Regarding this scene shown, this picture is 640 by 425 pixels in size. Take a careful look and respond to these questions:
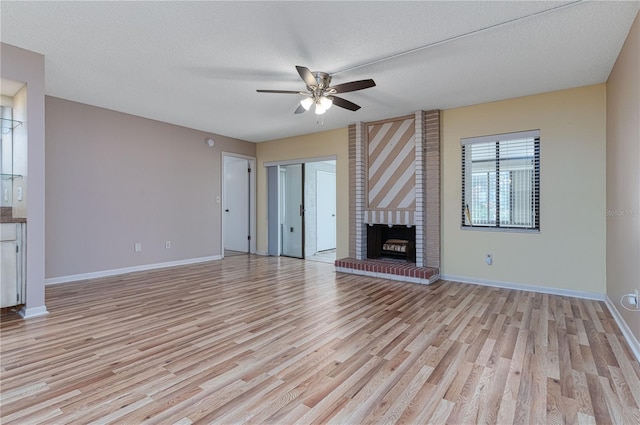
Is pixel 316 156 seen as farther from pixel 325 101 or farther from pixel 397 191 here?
pixel 325 101

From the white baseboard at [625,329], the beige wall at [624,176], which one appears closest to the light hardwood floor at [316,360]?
the white baseboard at [625,329]

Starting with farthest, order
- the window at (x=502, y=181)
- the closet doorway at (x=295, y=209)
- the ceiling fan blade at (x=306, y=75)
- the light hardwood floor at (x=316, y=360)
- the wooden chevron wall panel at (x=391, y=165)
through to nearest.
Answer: the closet doorway at (x=295, y=209) < the wooden chevron wall panel at (x=391, y=165) < the window at (x=502, y=181) < the ceiling fan blade at (x=306, y=75) < the light hardwood floor at (x=316, y=360)

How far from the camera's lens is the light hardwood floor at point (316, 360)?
5.61 feet

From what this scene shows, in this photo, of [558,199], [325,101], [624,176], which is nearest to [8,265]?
[325,101]

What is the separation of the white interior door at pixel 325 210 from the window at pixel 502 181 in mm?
3613

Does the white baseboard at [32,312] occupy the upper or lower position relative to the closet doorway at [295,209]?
lower

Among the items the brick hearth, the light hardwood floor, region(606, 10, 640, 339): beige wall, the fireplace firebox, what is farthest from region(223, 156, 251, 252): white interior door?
region(606, 10, 640, 339): beige wall

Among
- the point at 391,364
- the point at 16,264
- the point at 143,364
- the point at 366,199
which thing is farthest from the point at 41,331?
the point at 366,199

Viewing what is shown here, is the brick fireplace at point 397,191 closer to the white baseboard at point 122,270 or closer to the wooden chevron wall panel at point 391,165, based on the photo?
the wooden chevron wall panel at point 391,165

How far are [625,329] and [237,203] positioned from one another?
6853mm

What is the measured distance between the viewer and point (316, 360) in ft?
7.44

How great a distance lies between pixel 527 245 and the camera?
13.8 ft

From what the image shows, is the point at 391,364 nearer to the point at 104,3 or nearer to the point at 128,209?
the point at 104,3

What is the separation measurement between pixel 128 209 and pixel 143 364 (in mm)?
3663
